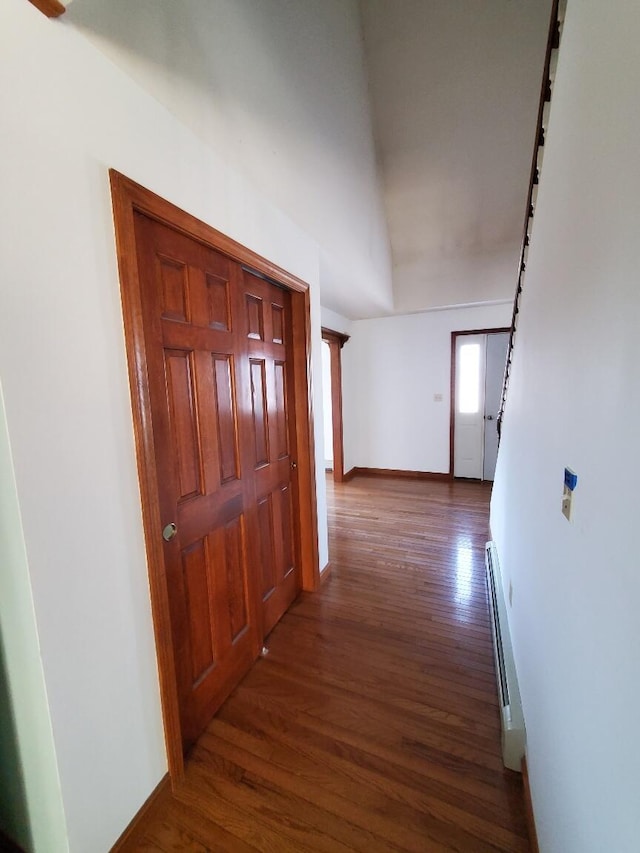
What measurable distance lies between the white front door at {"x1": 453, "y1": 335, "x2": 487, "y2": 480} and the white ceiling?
885 millimetres

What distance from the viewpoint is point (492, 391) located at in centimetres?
501

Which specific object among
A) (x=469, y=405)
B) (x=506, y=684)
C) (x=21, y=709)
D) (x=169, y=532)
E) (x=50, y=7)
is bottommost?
(x=506, y=684)

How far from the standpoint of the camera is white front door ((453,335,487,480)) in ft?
16.6

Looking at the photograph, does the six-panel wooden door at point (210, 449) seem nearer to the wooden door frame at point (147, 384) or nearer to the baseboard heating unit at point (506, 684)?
the wooden door frame at point (147, 384)

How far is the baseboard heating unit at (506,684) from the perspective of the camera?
1363 mm

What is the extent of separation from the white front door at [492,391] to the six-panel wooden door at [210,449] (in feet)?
12.6

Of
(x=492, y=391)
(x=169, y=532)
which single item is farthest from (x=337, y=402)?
(x=169, y=532)

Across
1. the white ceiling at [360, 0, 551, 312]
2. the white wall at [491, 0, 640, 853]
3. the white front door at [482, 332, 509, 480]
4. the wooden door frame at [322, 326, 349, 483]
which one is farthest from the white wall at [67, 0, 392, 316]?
the white front door at [482, 332, 509, 480]

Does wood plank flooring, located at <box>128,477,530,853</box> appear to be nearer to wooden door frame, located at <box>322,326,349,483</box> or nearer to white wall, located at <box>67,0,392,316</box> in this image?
white wall, located at <box>67,0,392,316</box>

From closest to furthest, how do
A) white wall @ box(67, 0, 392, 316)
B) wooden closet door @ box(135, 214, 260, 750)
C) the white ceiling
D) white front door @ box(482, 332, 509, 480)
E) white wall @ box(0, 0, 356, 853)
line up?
white wall @ box(0, 0, 356, 853), white wall @ box(67, 0, 392, 316), wooden closet door @ box(135, 214, 260, 750), the white ceiling, white front door @ box(482, 332, 509, 480)

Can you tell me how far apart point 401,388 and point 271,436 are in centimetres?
369

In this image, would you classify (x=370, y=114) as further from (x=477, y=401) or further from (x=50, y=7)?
(x=477, y=401)

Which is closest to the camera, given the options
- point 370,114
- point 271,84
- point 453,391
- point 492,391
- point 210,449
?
point 271,84

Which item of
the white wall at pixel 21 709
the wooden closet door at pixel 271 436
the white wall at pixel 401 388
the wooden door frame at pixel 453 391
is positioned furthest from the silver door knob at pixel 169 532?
the wooden door frame at pixel 453 391
